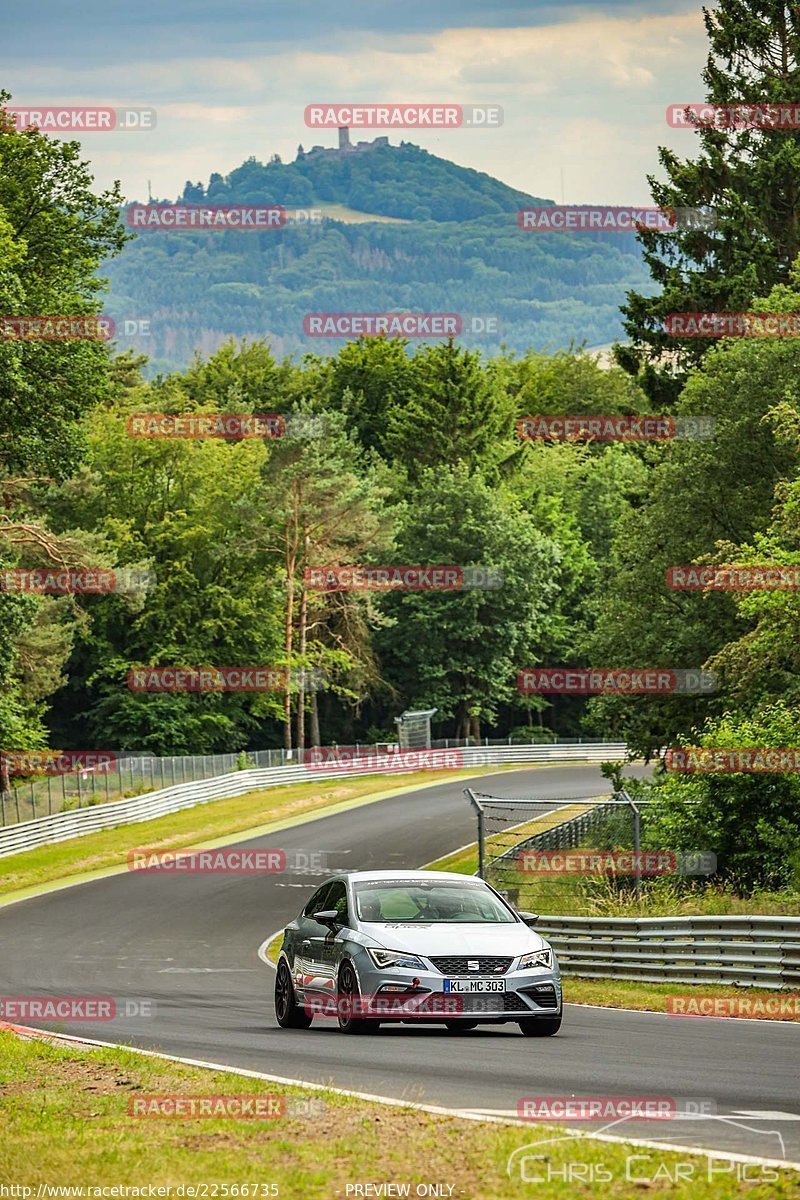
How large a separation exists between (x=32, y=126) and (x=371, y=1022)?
114ft

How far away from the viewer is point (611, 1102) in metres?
10.1

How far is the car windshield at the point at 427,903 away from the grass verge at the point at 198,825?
91.9ft

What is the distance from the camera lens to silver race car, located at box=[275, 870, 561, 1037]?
14492 millimetres

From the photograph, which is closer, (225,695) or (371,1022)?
(371,1022)

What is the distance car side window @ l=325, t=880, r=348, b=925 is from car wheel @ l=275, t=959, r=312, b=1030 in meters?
0.82

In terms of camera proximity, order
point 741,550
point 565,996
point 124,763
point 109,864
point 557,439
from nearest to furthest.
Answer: point 565,996
point 741,550
point 109,864
point 124,763
point 557,439

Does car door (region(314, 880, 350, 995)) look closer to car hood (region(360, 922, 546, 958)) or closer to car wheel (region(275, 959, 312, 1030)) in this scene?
car hood (region(360, 922, 546, 958))

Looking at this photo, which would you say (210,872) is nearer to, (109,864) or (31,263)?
(109,864)

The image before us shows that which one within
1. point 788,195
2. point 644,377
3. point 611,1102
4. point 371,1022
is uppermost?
point 788,195

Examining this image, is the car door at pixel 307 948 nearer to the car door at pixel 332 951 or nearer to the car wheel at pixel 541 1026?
the car door at pixel 332 951

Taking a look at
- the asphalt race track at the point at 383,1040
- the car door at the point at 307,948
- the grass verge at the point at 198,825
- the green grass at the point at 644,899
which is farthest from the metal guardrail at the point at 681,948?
the grass verge at the point at 198,825

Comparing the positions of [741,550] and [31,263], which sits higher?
[31,263]

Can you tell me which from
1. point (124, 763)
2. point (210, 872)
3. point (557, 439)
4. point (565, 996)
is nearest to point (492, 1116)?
point (565, 996)

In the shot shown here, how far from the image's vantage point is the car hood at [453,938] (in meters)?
14.6
